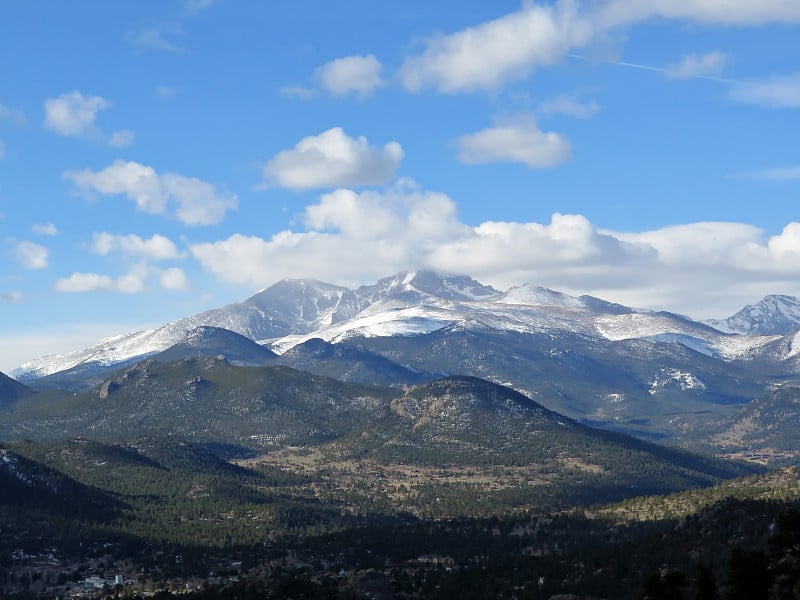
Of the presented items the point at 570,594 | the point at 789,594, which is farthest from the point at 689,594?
the point at 789,594

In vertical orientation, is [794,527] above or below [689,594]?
above

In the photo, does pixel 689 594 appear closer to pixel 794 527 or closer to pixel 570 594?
pixel 570 594

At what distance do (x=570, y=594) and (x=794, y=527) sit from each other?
224ft

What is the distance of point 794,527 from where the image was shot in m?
139

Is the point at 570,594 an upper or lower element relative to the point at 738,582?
lower

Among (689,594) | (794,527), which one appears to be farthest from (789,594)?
(689,594)

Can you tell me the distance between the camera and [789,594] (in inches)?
5497

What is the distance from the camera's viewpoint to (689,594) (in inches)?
7594

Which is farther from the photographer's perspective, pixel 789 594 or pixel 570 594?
pixel 570 594

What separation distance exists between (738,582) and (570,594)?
6891 cm

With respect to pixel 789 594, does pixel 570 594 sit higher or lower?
lower

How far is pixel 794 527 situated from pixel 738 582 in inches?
480

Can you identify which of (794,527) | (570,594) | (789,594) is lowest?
(570,594)

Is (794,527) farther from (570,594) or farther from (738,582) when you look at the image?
(570,594)
